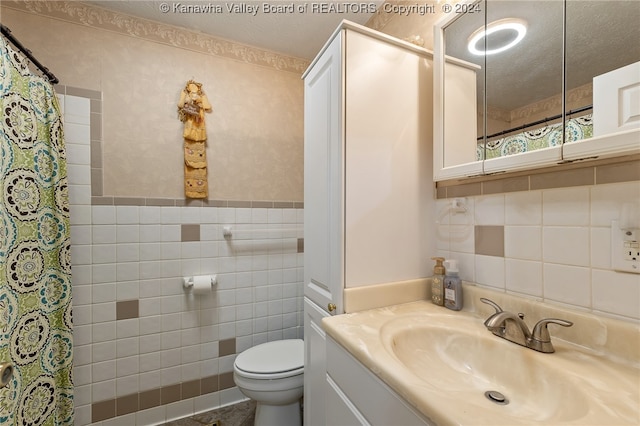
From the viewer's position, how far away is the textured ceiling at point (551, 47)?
2.02 feet

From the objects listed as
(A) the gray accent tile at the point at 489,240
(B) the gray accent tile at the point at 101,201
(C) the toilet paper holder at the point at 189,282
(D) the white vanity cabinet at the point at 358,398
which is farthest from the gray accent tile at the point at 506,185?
(B) the gray accent tile at the point at 101,201

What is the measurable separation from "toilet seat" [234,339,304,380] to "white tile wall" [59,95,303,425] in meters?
0.29

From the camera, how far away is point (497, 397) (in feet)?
2.03

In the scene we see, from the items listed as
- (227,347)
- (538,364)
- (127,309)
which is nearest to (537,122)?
(538,364)

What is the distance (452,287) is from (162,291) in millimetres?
1559

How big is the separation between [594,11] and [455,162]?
1.57 feet

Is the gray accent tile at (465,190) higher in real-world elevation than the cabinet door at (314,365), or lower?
higher

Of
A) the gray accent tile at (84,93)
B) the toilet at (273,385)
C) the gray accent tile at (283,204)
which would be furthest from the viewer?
the gray accent tile at (283,204)

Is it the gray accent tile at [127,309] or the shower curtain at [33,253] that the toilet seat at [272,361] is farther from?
the shower curtain at [33,253]

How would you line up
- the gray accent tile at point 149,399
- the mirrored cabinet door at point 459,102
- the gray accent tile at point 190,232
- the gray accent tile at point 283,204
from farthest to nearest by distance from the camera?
1. the gray accent tile at point 283,204
2. the gray accent tile at point 190,232
3. the gray accent tile at point 149,399
4. the mirrored cabinet door at point 459,102

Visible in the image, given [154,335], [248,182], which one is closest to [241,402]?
[154,335]

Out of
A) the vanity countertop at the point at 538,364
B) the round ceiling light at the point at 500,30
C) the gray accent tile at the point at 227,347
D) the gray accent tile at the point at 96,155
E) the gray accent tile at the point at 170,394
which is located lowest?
the gray accent tile at the point at 170,394

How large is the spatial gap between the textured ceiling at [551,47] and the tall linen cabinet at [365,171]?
0.25 metres

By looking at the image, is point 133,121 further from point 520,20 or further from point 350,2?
point 520,20
